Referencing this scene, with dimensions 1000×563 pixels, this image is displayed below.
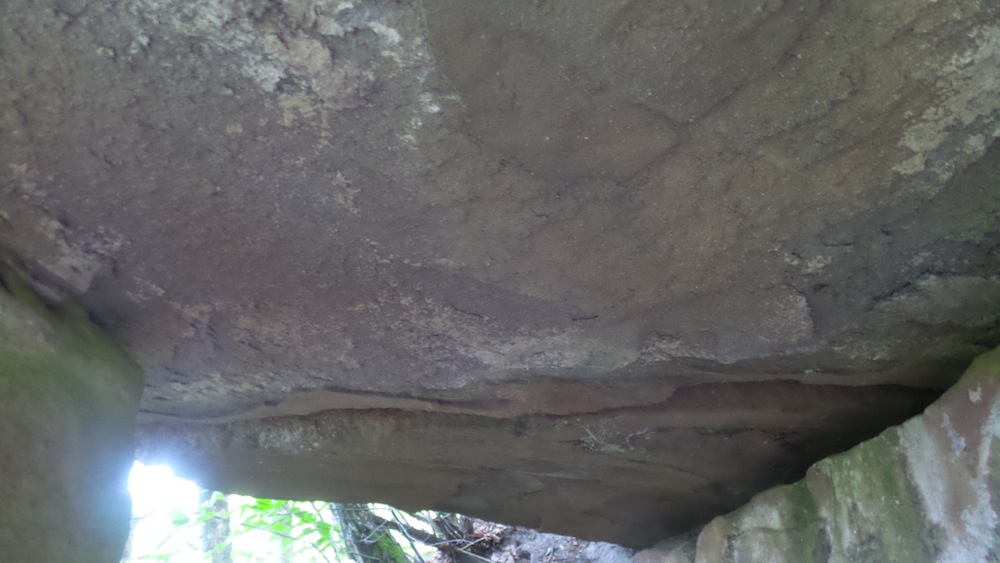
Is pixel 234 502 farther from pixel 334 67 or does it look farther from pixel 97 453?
pixel 334 67

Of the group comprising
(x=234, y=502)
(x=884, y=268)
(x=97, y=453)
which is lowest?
(x=97, y=453)

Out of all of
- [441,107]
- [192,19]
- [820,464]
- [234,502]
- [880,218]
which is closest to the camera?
→ [192,19]

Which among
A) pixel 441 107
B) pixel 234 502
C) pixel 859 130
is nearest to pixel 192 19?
pixel 441 107

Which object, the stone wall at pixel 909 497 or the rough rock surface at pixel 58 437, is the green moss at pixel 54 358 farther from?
the stone wall at pixel 909 497

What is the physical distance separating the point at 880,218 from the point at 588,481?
3.55 ft

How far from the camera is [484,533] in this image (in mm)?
3154

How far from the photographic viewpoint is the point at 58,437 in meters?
1.07

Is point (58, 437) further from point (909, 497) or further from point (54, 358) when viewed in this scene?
point (909, 497)

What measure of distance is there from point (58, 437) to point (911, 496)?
1337 millimetres

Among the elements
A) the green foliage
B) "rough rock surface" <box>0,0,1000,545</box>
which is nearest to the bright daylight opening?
the green foliage

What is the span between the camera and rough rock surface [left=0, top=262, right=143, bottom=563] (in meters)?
1.00

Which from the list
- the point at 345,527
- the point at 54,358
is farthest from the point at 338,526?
the point at 54,358

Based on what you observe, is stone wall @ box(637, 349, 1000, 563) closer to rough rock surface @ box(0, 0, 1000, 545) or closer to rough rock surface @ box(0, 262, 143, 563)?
rough rock surface @ box(0, 0, 1000, 545)

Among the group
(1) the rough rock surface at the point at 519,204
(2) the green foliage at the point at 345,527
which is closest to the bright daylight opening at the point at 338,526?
(2) the green foliage at the point at 345,527
